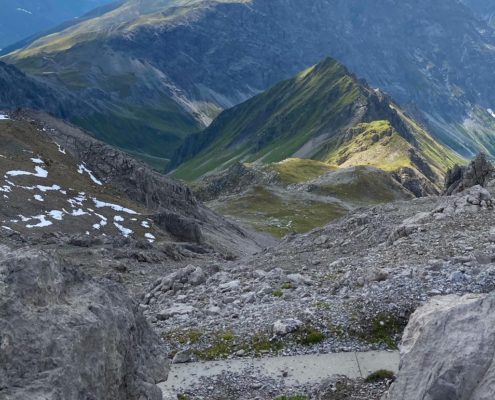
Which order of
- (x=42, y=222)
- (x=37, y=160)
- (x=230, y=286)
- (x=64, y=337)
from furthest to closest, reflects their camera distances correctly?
(x=37, y=160) < (x=42, y=222) < (x=230, y=286) < (x=64, y=337)

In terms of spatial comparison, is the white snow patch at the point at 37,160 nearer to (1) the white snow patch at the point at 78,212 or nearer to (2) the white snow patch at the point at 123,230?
(1) the white snow patch at the point at 78,212

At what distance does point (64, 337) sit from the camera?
15414 mm

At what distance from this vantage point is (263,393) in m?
25.0

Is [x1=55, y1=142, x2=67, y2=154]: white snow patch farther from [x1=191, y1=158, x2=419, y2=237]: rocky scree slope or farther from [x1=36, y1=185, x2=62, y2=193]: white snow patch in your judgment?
[x1=191, y1=158, x2=419, y2=237]: rocky scree slope

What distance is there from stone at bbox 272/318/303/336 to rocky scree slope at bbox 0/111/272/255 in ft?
133

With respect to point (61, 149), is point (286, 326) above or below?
above

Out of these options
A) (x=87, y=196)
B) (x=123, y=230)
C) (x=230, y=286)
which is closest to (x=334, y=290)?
(x=230, y=286)

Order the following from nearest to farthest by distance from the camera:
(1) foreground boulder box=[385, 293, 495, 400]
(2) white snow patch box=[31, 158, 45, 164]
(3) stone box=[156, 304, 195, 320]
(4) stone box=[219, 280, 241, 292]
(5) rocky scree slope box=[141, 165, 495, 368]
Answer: (1) foreground boulder box=[385, 293, 495, 400], (5) rocky scree slope box=[141, 165, 495, 368], (3) stone box=[156, 304, 195, 320], (4) stone box=[219, 280, 241, 292], (2) white snow patch box=[31, 158, 45, 164]

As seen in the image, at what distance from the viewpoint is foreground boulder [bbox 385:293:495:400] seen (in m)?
16.1

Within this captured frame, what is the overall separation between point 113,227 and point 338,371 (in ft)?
178

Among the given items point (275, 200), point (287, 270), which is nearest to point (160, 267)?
point (287, 270)

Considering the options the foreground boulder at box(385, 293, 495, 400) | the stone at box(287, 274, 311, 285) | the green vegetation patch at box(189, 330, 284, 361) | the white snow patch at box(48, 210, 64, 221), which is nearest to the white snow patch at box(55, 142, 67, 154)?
the white snow patch at box(48, 210, 64, 221)

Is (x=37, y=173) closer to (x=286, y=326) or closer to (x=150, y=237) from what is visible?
(x=150, y=237)

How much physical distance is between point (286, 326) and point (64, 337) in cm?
1593
